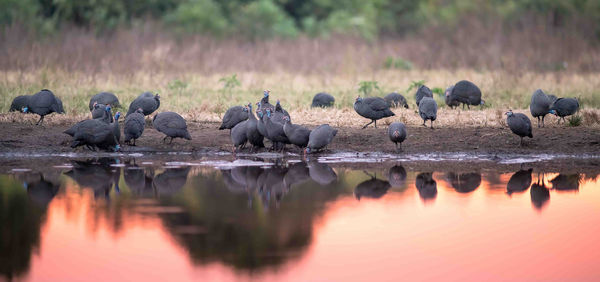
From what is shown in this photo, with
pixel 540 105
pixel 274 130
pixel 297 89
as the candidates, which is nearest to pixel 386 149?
pixel 274 130

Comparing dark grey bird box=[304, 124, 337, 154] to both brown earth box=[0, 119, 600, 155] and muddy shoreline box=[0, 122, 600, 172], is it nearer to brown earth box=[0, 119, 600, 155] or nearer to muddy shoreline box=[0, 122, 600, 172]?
muddy shoreline box=[0, 122, 600, 172]

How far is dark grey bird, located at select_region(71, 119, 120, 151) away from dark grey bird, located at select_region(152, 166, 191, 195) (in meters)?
1.52

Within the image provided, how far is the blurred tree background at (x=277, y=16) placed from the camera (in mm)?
31000

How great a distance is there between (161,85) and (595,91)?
10.1m

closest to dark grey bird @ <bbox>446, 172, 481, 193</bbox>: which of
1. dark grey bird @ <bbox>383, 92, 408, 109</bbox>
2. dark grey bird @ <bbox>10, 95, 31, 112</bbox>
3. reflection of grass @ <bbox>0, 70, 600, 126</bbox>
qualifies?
reflection of grass @ <bbox>0, 70, 600, 126</bbox>

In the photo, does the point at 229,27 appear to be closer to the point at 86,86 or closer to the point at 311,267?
the point at 86,86

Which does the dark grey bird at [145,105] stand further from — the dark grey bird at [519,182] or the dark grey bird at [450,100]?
the dark grey bird at [519,182]

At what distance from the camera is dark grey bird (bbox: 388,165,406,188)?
10430 mm

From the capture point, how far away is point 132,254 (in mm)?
7168

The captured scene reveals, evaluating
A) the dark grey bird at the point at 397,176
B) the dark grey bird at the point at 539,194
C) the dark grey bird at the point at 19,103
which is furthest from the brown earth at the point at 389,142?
the dark grey bird at the point at 539,194

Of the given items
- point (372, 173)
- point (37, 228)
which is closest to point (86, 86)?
point (372, 173)

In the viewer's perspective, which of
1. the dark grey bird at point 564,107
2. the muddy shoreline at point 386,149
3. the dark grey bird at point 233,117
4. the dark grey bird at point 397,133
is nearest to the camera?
the muddy shoreline at point 386,149

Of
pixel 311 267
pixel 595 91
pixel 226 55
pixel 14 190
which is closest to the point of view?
pixel 311 267

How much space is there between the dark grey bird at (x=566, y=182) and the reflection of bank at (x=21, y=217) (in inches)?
233
